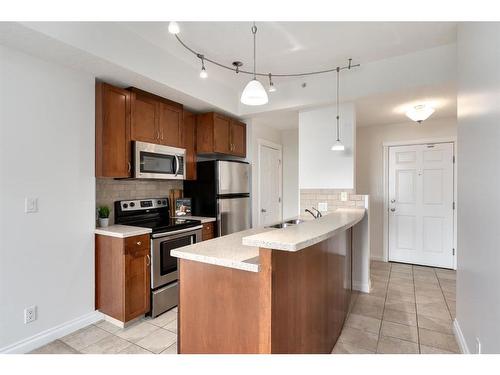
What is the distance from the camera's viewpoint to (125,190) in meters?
3.09

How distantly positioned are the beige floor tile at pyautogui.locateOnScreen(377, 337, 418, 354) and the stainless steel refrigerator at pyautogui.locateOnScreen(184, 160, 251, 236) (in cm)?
211

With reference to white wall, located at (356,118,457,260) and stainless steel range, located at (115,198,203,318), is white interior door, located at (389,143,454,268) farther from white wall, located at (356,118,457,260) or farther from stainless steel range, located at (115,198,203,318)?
stainless steel range, located at (115,198,203,318)

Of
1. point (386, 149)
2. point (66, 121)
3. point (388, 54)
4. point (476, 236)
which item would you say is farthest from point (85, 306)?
point (386, 149)

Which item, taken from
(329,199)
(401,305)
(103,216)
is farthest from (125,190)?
(401,305)

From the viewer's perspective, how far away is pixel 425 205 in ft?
13.8

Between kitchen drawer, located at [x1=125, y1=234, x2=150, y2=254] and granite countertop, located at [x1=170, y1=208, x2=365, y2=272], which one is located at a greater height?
granite countertop, located at [x1=170, y1=208, x2=365, y2=272]

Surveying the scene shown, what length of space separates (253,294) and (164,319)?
1724 millimetres

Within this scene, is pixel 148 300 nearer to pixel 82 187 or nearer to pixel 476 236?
pixel 82 187

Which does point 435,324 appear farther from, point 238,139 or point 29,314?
point 29,314

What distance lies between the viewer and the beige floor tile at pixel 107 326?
92.7 inches

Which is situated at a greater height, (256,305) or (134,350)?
(256,305)

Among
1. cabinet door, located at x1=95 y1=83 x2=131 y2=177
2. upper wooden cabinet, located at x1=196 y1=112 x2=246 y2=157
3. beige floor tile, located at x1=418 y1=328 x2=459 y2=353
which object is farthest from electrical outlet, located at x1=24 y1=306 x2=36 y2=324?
beige floor tile, located at x1=418 y1=328 x2=459 y2=353

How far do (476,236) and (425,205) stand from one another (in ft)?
9.63

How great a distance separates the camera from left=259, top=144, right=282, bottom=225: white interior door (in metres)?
4.43
